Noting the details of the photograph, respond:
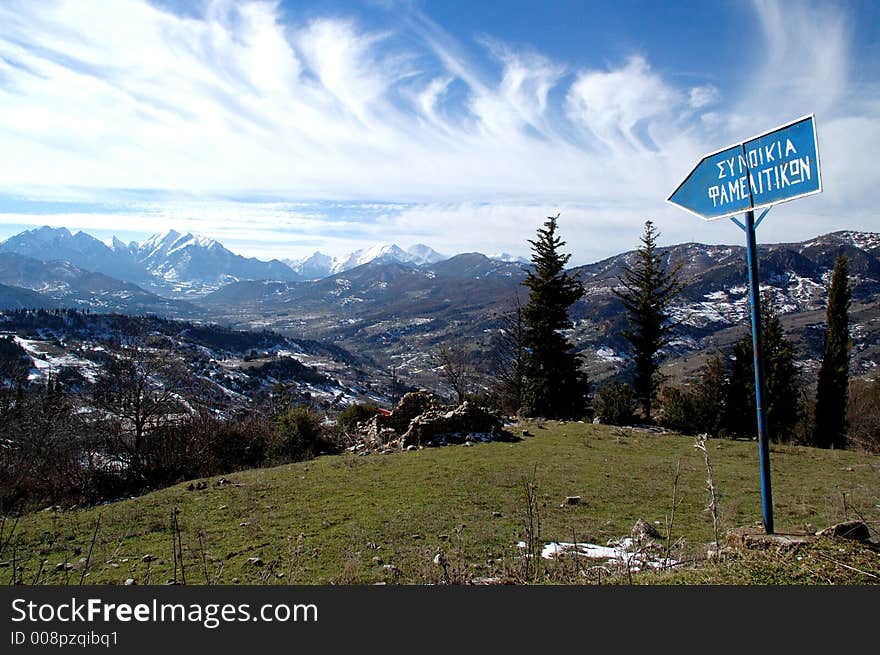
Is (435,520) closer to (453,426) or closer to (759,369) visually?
(759,369)

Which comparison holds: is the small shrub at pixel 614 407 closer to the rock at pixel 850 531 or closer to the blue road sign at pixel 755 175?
the rock at pixel 850 531

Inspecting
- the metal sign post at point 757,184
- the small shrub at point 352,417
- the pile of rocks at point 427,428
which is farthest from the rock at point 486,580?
the small shrub at point 352,417

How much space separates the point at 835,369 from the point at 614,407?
1410 centimetres

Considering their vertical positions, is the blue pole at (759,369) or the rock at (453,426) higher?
the blue pole at (759,369)

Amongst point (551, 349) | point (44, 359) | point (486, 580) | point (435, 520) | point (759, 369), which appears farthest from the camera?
point (44, 359)

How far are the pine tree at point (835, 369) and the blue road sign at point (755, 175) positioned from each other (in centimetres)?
2704

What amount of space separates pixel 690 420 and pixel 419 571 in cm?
1926

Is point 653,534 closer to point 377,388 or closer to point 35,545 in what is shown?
point 35,545

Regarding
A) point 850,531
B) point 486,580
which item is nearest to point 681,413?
point 850,531

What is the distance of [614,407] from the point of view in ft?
73.8

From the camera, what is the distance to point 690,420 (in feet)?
69.5

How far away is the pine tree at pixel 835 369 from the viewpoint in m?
25.8

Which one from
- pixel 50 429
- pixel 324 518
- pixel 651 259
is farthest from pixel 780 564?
pixel 651 259

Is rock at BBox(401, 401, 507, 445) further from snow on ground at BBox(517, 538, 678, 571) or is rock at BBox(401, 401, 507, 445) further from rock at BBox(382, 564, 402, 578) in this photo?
rock at BBox(382, 564, 402, 578)
